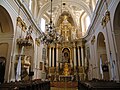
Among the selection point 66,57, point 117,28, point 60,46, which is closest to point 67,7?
point 60,46

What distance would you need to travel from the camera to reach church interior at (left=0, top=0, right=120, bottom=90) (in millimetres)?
6457

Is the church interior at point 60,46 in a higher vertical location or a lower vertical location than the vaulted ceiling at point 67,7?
lower

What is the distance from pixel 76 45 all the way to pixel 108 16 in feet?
27.9

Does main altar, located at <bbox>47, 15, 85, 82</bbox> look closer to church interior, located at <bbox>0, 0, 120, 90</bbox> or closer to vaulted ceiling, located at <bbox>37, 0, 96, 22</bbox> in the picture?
church interior, located at <bbox>0, 0, 120, 90</bbox>

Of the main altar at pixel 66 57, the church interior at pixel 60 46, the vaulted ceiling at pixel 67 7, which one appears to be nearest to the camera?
the church interior at pixel 60 46

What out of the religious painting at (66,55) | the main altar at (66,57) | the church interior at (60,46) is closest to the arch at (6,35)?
the church interior at (60,46)

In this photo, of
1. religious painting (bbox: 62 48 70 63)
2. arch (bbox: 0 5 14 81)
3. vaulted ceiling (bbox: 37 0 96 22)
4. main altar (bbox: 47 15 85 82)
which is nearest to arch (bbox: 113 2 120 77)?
vaulted ceiling (bbox: 37 0 96 22)

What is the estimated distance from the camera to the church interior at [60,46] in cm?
646

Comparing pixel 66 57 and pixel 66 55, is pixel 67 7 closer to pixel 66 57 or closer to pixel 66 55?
pixel 66 55

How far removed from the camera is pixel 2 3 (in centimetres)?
608

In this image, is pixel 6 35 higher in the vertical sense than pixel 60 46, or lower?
lower

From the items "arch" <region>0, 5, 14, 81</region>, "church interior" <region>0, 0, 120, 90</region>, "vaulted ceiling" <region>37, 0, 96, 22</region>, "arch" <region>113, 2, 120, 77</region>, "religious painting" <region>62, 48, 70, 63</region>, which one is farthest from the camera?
"religious painting" <region>62, 48, 70, 63</region>

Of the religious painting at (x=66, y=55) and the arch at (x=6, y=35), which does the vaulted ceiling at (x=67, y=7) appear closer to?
the religious painting at (x=66, y=55)

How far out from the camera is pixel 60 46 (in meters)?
15.8
